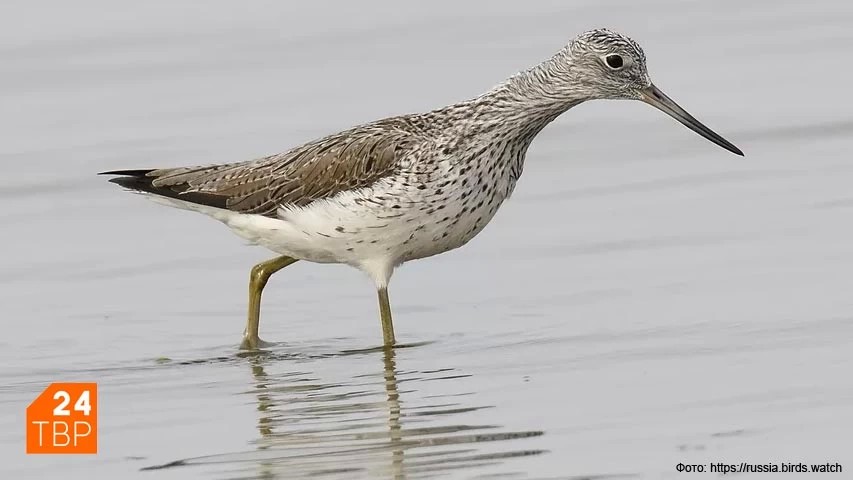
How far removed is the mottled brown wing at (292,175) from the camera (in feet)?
37.0

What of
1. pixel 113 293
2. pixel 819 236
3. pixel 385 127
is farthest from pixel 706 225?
pixel 113 293

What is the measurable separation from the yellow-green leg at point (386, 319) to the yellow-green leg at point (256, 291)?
A: 0.81 m

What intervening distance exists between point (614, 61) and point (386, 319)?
7.00 ft

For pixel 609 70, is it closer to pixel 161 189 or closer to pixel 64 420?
pixel 161 189

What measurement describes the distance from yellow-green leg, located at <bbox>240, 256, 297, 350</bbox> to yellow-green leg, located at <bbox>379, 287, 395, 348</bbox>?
0.81 meters

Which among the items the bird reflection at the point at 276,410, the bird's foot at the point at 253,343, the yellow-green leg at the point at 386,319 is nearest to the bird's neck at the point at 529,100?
the yellow-green leg at the point at 386,319

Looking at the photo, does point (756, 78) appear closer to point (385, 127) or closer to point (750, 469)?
point (385, 127)

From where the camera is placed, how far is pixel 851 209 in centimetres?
1362

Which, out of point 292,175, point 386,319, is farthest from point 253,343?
point 292,175

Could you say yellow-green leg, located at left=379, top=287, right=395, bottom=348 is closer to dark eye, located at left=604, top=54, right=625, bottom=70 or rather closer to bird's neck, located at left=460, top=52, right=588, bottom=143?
bird's neck, located at left=460, top=52, right=588, bottom=143

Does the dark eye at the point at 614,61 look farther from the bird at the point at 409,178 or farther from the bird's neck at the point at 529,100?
the bird's neck at the point at 529,100

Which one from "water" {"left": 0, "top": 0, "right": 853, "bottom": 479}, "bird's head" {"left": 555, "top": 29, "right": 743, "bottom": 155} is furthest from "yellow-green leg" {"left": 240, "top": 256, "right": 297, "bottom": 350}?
"bird's head" {"left": 555, "top": 29, "right": 743, "bottom": 155}

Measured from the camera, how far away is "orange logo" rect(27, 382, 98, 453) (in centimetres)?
890

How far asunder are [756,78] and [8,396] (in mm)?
10366
